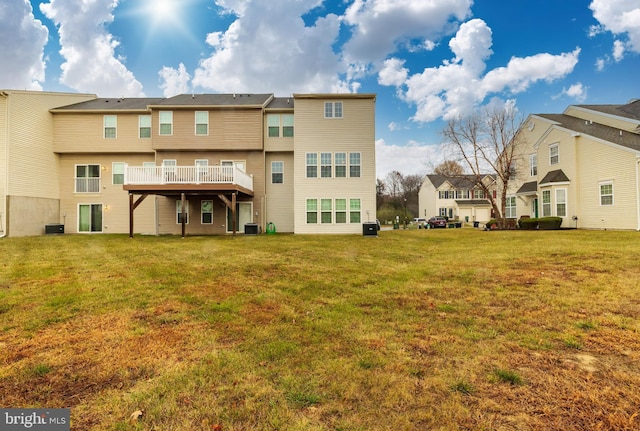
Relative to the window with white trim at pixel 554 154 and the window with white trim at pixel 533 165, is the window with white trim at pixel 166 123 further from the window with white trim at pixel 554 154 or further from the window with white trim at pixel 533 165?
the window with white trim at pixel 533 165

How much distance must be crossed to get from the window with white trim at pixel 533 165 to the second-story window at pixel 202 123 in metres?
25.4

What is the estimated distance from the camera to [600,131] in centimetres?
2027

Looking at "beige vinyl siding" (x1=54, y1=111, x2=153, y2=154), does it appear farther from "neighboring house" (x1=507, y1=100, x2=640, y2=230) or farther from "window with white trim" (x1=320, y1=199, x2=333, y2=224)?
"neighboring house" (x1=507, y1=100, x2=640, y2=230)

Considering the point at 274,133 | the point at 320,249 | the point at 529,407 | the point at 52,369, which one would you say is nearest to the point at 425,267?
the point at 320,249

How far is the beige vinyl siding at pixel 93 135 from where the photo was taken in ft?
64.7

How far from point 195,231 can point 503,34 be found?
25.5m

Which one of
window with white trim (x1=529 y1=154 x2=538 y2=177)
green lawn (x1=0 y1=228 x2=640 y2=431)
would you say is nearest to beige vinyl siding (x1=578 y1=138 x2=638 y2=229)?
window with white trim (x1=529 y1=154 x2=538 y2=177)

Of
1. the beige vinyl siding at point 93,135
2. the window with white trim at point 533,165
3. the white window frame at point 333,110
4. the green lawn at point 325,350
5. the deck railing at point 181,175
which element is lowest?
the green lawn at point 325,350

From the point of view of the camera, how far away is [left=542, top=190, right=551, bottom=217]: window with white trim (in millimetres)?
22178

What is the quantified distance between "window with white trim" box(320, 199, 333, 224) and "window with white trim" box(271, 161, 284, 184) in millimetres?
→ 3296

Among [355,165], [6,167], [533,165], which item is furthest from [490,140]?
[6,167]

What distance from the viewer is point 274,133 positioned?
792 inches

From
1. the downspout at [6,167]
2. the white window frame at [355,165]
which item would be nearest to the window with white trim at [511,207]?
the white window frame at [355,165]

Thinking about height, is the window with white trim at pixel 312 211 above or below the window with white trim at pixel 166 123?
below
